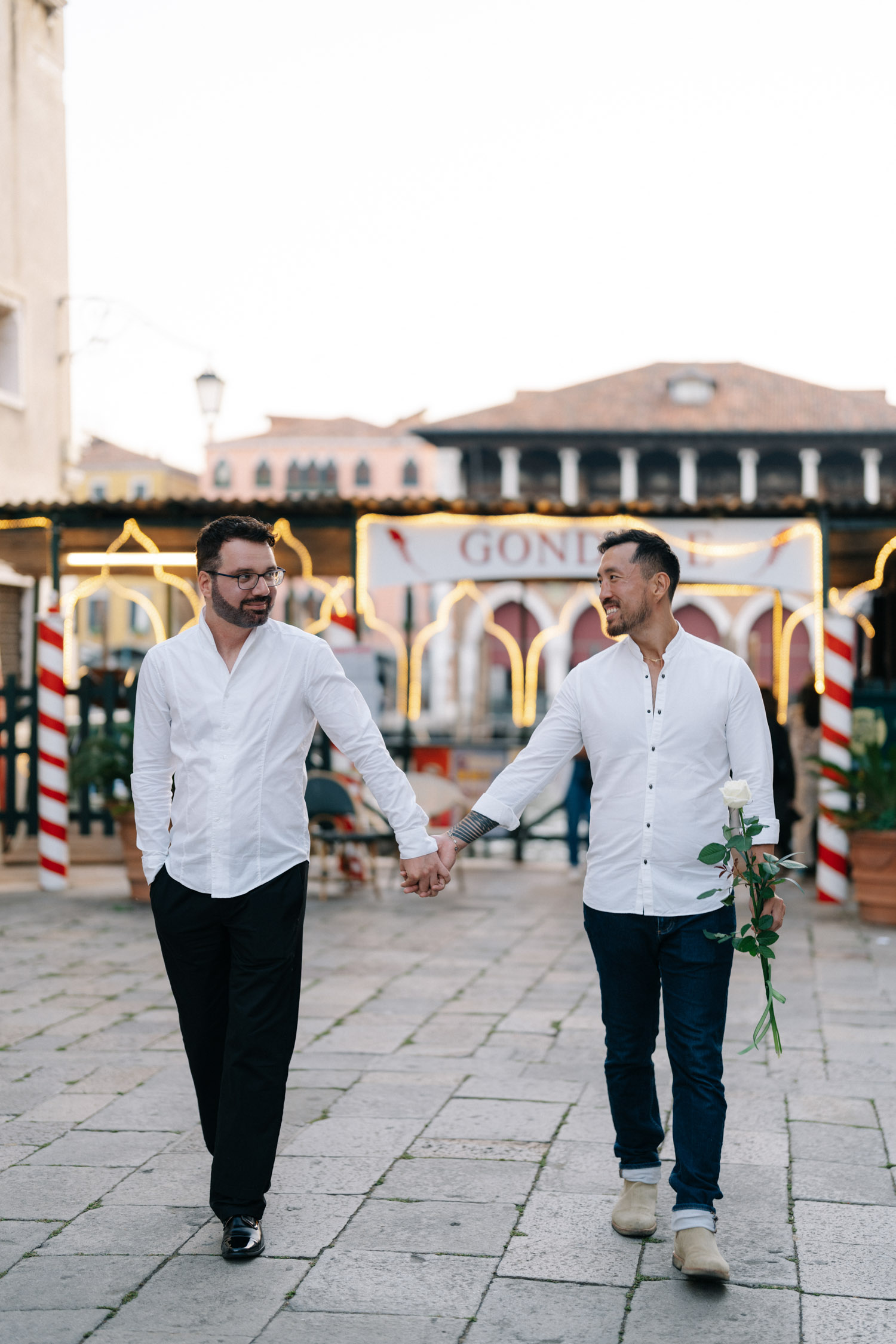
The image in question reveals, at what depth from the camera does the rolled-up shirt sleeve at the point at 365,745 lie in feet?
12.6

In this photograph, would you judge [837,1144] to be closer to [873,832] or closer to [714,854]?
[714,854]

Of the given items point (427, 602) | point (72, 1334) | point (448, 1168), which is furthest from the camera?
point (427, 602)

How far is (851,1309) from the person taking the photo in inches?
132

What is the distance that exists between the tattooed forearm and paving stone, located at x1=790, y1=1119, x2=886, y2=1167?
5.01ft

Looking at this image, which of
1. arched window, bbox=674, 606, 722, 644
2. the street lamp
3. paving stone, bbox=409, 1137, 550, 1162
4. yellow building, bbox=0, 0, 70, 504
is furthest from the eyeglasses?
arched window, bbox=674, 606, 722, 644

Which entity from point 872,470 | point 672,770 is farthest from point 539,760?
point 872,470

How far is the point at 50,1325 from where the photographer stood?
325 cm

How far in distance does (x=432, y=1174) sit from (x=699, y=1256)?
1.06 meters

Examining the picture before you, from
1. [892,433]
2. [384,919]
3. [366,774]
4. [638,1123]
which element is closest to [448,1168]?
[638,1123]

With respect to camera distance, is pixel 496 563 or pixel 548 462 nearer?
pixel 496 563

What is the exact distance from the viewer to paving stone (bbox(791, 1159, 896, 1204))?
163 inches

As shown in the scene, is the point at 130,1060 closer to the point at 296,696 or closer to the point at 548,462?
the point at 296,696

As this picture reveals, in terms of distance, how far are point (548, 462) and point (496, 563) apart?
36.8 m

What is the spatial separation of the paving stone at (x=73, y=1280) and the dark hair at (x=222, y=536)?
5.41 feet
